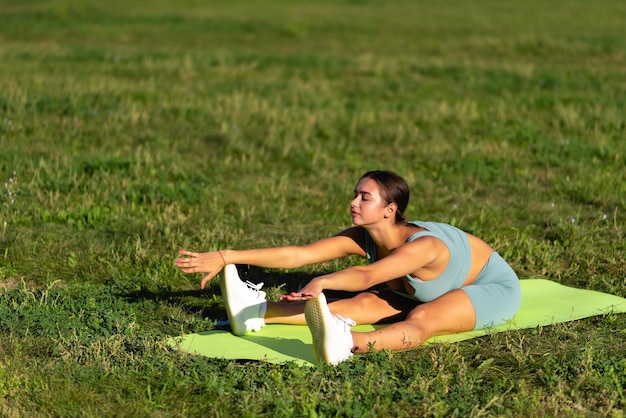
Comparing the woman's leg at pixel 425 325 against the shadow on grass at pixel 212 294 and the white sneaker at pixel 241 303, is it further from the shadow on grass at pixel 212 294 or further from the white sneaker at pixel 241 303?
the shadow on grass at pixel 212 294

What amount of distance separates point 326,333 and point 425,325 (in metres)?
0.91

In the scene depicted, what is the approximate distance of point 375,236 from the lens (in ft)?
20.4

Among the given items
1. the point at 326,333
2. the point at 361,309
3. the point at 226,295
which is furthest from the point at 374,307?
the point at 326,333

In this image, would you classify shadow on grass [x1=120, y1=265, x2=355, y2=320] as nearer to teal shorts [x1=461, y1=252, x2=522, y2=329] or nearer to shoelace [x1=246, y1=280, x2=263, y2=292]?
shoelace [x1=246, y1=280, x2=263, y2=292]

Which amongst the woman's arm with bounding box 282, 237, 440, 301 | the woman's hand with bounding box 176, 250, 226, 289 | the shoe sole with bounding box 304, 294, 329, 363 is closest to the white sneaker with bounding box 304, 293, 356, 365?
the shoe sole with bounding box 304, 294, 329, 363

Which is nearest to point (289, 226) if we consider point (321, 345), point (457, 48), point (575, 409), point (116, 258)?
point (116, 258)

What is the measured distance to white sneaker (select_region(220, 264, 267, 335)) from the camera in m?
6.02

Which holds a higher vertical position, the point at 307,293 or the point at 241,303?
the point at 307,293

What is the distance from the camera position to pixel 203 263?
584cm

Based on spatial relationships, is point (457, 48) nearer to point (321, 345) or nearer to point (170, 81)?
point (170, 81)

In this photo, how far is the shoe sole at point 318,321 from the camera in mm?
5234

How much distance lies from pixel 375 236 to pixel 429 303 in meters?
0.58

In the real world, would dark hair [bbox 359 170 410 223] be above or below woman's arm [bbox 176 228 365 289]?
above

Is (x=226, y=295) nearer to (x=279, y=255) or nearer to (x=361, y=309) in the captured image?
(x=279, y=255)
